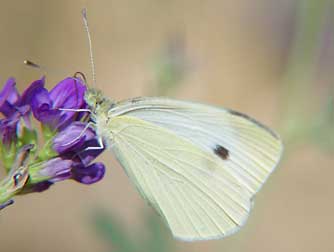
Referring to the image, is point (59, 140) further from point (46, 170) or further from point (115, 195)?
point (115, 195)

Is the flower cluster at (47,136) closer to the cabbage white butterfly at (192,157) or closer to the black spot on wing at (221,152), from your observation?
the cabbage white butterfly at (192,157)

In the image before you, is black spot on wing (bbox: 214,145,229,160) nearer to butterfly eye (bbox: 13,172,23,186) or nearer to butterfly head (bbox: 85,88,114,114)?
butterfly head (bbox: 85,88,114,114)

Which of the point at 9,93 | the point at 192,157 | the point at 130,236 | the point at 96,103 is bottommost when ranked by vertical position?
the point at 130,236

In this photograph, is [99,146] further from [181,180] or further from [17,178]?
[181,180]

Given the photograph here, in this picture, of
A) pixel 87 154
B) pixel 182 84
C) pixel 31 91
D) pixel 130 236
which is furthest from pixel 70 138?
pixel 182 84

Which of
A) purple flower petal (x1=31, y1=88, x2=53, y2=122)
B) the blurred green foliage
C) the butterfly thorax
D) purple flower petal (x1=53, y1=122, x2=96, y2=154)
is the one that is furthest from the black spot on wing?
the blurred green foliage

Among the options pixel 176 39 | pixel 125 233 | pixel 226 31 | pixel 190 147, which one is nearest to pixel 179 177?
pixel 190 147
